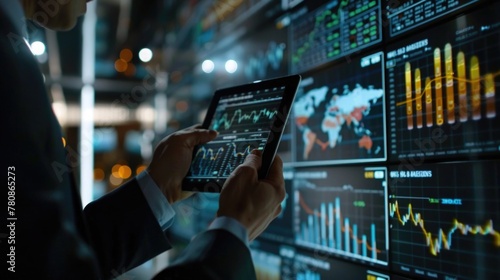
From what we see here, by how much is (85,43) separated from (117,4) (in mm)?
465

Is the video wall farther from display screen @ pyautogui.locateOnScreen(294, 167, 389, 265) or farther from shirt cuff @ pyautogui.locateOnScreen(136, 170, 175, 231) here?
shirt cuff @ pyautogui.locateOnScreen(136, 170, 175, 231)

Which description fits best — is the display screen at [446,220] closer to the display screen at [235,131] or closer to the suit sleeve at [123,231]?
the display screen at [235,131]

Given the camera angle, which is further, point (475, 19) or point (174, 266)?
point (475, 19)

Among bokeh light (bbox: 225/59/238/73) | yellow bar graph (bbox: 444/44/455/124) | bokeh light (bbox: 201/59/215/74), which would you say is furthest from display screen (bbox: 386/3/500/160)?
bokeh light (bbox: 201/59/215/74)

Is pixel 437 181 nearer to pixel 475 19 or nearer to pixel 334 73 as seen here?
pixel 475 19

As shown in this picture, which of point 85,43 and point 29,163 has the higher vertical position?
point 85,43

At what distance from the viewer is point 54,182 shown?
802 millimetres

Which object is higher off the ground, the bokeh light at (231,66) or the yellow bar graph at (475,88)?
the bokeh light at (231,66)

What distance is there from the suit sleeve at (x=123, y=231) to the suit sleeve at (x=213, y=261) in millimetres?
397

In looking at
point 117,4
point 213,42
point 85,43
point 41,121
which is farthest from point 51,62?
point 41,121

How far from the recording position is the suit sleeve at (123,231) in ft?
4.07

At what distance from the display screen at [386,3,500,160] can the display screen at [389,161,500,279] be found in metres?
0.06

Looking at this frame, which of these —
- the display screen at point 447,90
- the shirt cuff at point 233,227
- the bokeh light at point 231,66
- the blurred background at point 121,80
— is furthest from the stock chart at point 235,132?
the blurred background at point 121,80

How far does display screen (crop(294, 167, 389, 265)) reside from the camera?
1.55 meters
